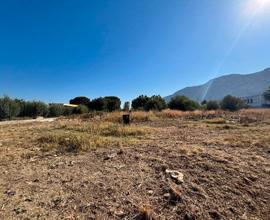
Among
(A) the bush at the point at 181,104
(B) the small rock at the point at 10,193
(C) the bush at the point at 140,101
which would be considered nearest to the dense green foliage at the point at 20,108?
(C) the bush at the point at 140,101

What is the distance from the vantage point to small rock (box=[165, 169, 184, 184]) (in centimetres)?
352

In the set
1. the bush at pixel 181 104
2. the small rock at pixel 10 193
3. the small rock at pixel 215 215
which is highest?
the bush at pixel 181 104

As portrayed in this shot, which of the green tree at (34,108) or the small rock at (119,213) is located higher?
the green tree at (34,108)

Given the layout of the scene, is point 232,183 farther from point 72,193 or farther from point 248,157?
point 72,193

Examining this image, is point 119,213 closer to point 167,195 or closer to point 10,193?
point 167,195

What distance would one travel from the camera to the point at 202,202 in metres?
3.03

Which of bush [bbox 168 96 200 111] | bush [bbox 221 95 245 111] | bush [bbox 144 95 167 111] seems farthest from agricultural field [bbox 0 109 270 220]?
bush [bbox 221 95 245 111]

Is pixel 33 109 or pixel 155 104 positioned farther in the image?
pixel 33 109

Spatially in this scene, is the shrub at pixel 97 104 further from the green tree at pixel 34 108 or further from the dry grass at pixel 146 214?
the dry grass at pixel 146 214

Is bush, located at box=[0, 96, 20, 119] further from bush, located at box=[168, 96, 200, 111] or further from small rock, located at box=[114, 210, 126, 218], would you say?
small rock, located at box=[114, 210, 126, 218]

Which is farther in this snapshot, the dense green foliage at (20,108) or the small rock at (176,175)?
the dense green foliage at (20,108)

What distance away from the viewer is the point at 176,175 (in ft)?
12.0

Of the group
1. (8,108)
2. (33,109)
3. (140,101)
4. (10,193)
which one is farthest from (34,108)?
(10,193)

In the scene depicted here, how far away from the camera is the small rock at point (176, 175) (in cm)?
352
